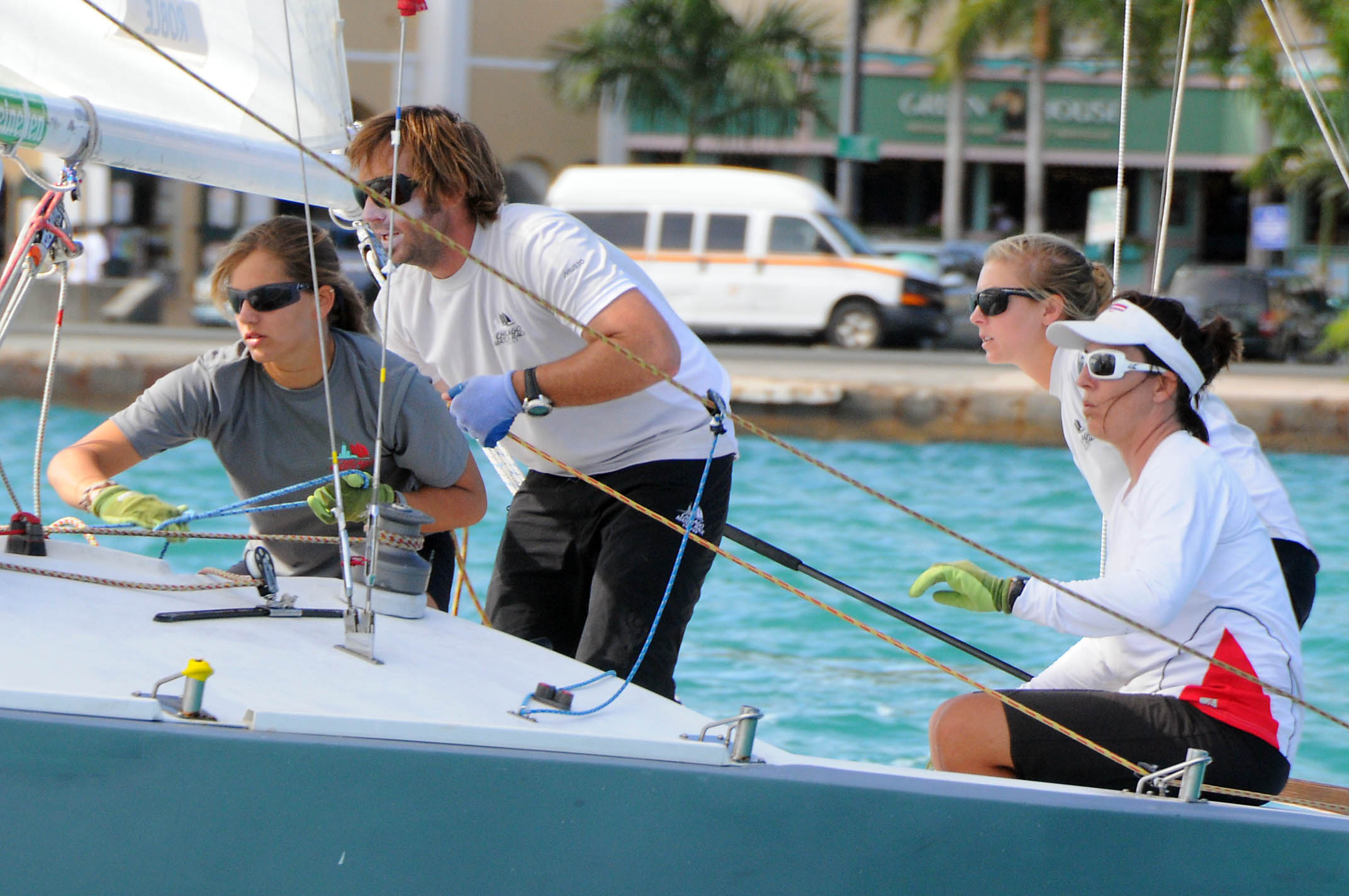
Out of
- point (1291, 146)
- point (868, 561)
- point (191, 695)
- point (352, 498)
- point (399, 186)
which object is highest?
point (1291, 146)

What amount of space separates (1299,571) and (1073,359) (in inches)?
19.2

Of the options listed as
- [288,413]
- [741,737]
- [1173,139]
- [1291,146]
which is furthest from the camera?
[1291,146]

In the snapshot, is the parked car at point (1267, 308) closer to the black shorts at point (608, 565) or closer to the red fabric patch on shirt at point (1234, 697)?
the black shorts at point (608, 565)

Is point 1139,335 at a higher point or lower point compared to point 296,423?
higher

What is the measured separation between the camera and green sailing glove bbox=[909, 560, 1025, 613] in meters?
2.08

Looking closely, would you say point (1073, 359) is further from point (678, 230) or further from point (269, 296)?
point (678, 230)

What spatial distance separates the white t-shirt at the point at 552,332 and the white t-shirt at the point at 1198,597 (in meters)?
0.75

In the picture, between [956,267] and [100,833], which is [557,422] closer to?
[100,833]

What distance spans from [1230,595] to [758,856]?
2.40 ft

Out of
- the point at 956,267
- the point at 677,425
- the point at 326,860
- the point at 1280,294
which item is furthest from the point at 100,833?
the point at 956,267

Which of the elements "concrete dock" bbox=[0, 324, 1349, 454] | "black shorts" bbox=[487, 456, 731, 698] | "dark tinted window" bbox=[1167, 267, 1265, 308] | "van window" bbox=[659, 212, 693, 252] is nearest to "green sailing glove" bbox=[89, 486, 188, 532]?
"black shorts" bbox=[487, 456, 731, 698]

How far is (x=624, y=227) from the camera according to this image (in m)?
15.5

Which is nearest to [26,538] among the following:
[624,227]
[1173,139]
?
[1173,139]

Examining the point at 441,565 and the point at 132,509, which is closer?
the point at 132,509
